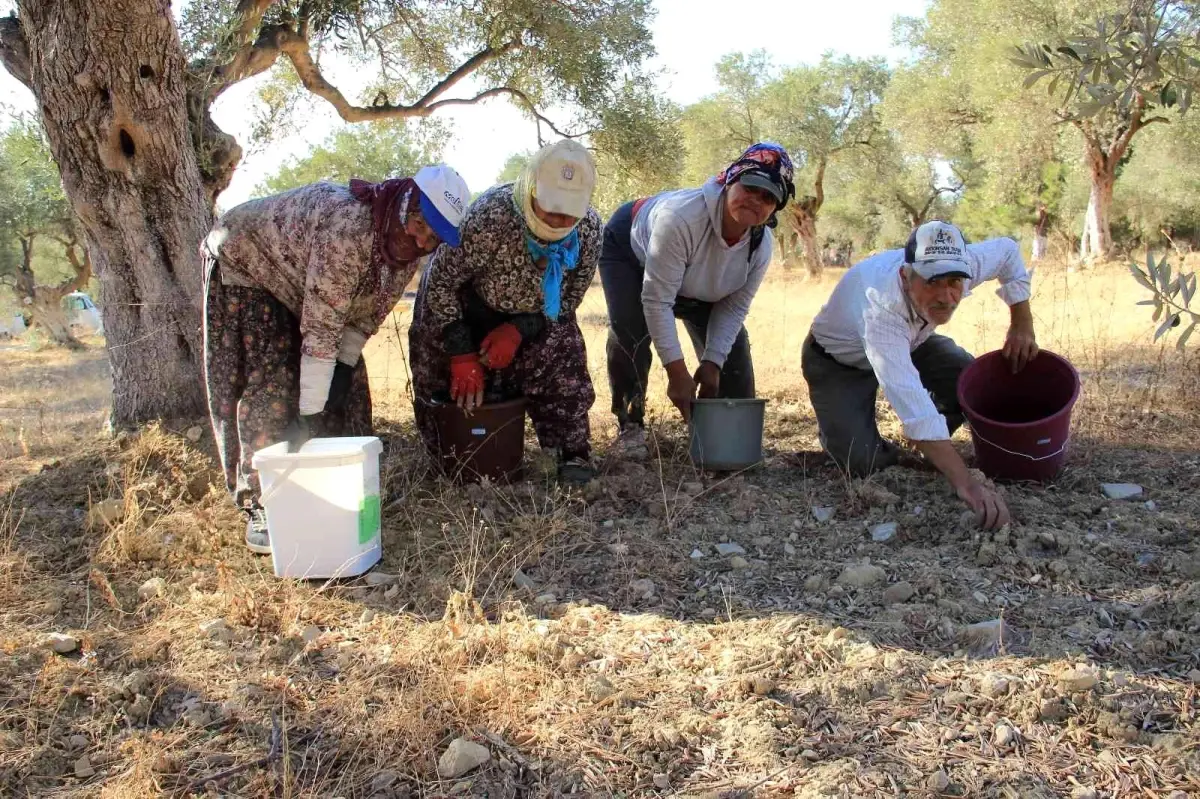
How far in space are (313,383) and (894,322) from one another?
2115 mm

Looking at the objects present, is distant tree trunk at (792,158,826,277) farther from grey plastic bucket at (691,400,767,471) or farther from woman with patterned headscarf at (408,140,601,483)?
woman with patterned headscarf at (408,140,601,483)

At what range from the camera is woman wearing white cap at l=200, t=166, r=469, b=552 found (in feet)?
9.36

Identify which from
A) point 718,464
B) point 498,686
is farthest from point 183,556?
point 718,464

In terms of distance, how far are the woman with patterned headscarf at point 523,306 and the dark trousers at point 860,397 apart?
109 centimetres

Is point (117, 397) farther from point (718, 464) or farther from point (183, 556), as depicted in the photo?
point (718, 464)

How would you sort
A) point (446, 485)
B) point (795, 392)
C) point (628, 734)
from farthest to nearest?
point (795, 392) < point (446, 485) < point (628, 734)

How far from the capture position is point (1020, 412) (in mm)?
3863

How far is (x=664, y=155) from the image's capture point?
9281 millimetres

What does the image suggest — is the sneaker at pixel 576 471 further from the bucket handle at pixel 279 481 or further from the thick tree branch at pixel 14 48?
the thick tree branch at pixel 14 48

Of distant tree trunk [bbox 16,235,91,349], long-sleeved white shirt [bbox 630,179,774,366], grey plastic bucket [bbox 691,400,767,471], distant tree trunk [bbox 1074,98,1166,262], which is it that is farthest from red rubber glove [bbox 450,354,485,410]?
distant tree trunk [bbox 16,235,91,349]

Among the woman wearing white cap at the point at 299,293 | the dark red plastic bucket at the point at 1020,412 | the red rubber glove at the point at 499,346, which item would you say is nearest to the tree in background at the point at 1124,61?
the dark red plastic bucket at the point at 1020,412

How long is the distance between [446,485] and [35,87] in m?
2.61

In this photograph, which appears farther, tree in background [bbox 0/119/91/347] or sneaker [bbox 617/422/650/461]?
tree in background [bbox 0/119/91/347]

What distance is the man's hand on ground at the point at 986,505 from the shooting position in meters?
2.90
